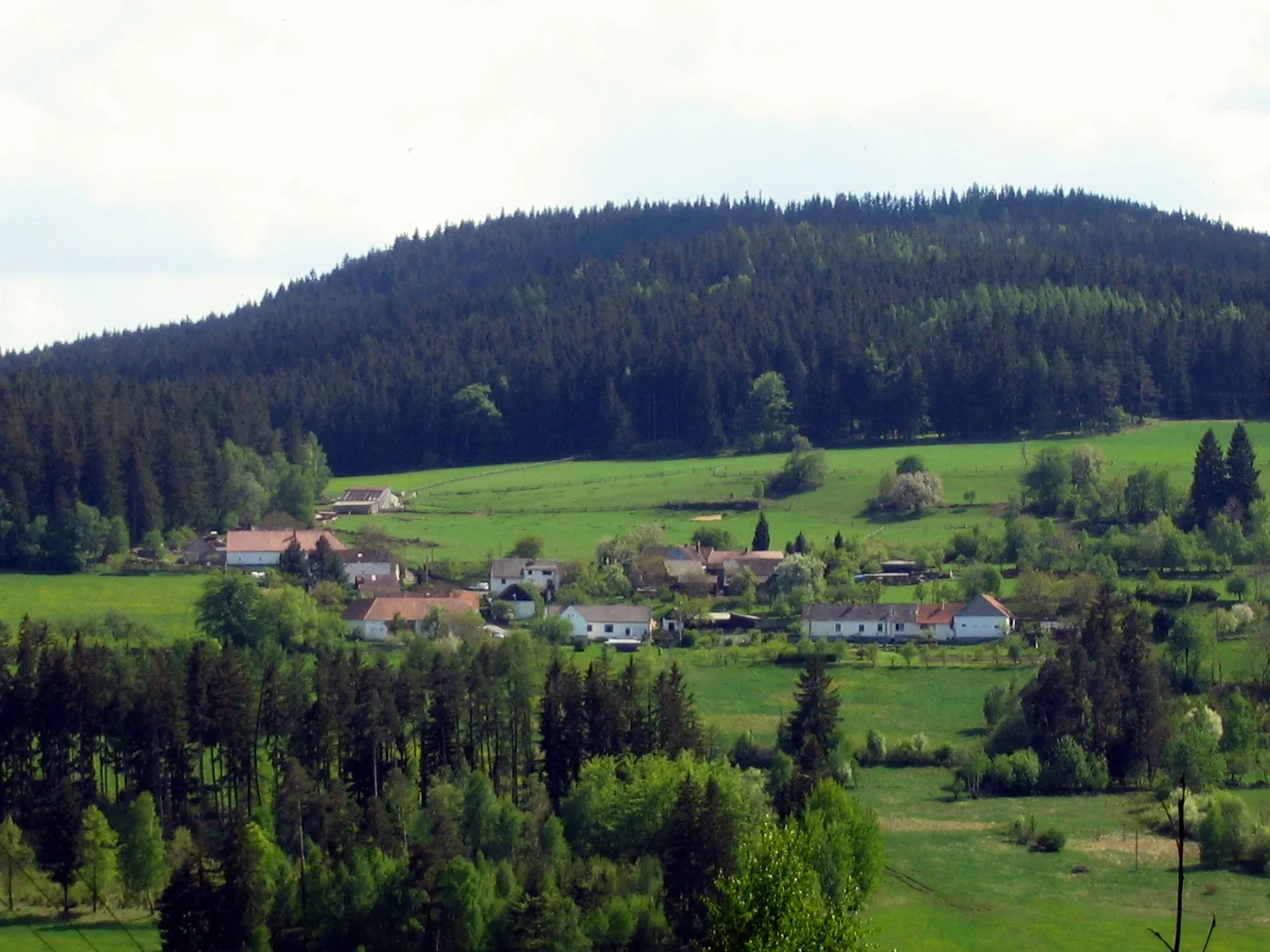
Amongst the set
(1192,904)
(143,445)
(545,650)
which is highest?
(143,445)

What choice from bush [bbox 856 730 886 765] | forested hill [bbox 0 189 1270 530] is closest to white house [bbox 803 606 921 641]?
bush [bbox 856 730 886 765]

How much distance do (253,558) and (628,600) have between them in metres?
22.9

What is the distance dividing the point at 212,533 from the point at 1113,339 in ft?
245

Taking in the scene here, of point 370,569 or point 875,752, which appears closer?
point 875,752

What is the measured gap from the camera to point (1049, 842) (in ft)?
211

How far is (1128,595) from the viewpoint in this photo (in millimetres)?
95188

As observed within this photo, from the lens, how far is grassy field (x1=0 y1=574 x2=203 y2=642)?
3814 inches

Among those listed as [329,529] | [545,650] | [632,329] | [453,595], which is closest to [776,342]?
[632,329]

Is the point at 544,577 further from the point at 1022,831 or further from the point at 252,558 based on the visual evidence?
the point at 1022,831

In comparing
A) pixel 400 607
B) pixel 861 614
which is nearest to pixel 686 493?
pixel 861 614

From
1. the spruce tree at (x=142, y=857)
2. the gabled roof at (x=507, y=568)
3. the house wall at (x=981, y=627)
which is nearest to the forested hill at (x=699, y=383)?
the gabled roof at (x=507, y=568)

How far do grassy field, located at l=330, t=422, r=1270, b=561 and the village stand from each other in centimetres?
571

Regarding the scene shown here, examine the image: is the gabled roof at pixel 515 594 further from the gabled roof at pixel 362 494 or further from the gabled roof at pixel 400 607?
the gabled roof at pixel 362 494

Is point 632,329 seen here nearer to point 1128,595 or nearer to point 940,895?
point 1128,595
